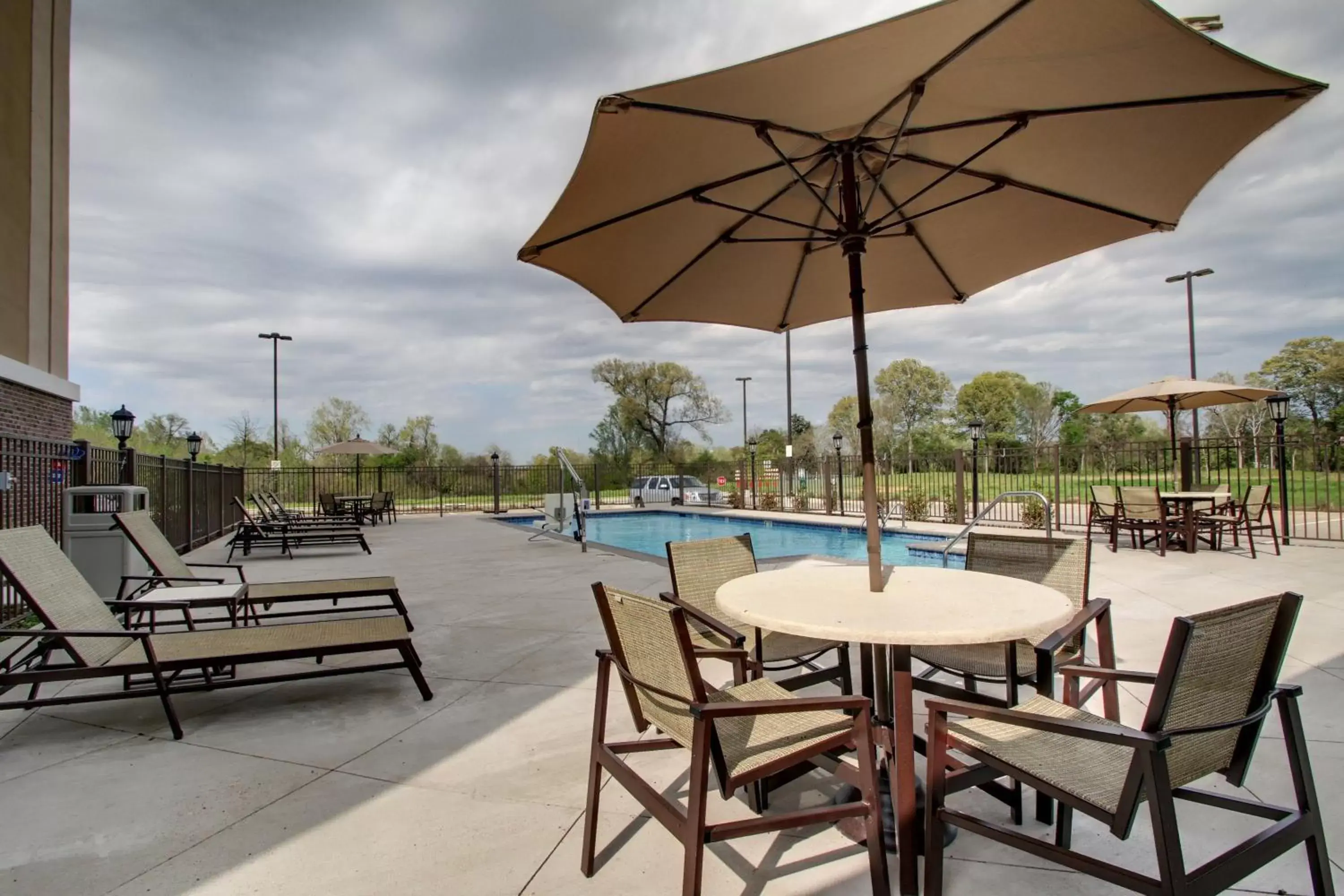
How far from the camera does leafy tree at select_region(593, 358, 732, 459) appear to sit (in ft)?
116

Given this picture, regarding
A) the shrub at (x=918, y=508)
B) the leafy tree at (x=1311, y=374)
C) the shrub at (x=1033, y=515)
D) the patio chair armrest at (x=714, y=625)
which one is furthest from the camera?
the leafy tree at (x=1311, y=374)

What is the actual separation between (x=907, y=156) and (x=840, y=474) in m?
12.9

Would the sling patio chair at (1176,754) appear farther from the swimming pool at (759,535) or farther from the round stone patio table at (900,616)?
the swimming pool at (759,535)

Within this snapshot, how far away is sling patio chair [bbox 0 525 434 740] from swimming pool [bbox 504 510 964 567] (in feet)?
16.3

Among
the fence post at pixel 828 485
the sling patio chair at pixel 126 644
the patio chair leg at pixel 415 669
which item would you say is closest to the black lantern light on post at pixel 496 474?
the fence post at pixel 828 485

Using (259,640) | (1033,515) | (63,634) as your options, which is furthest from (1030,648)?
(1033,515)

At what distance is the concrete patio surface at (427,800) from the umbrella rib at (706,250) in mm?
1947

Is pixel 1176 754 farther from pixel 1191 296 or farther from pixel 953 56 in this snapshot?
pixel 1191 296

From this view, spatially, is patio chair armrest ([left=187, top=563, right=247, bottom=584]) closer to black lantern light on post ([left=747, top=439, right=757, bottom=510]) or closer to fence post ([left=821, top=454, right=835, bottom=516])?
fence post ([left=821, top=454, right=835, bottom=516])

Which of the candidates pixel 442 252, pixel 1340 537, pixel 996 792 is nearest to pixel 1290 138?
pixel 1340 537

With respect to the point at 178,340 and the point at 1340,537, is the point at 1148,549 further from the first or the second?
the point at 178,340

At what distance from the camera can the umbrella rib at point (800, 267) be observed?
239 centimetres

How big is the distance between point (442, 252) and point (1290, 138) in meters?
18.6

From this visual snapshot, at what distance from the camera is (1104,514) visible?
864cm
